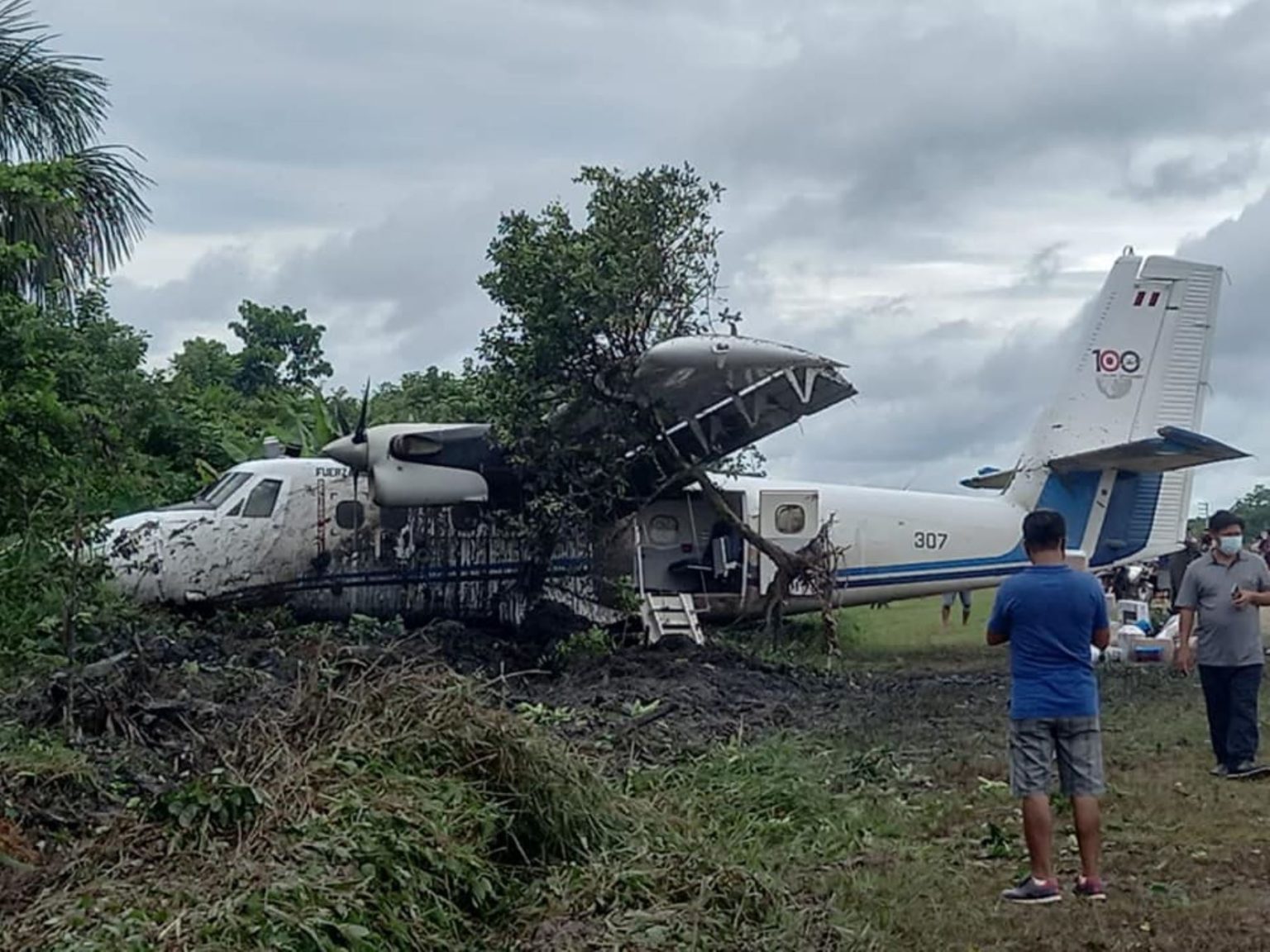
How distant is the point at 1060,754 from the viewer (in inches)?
242

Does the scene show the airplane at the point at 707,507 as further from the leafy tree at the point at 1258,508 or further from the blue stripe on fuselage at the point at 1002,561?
the leafy tree at the point at 1258,508

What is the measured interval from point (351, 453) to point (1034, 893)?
9.60 meters

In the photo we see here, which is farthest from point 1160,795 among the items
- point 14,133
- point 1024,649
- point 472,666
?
point 14,133

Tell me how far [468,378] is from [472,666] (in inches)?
131

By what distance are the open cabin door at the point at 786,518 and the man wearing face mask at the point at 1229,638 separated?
277 inches

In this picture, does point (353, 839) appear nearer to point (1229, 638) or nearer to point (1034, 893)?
point (1034, 893)

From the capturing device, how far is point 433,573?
1459cm

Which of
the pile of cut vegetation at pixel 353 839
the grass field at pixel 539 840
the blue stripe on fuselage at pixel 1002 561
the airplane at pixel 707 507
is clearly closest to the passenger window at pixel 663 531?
the airplane at pixel 707 507

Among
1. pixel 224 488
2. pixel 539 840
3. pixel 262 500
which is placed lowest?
pixel 539 840

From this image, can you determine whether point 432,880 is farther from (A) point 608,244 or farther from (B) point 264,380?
(B) point 264,380

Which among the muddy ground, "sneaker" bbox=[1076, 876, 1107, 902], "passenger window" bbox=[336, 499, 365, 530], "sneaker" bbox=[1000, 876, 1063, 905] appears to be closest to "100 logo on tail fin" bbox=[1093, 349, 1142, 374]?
the muddy ground

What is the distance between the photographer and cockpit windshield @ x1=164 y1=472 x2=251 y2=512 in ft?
47.2

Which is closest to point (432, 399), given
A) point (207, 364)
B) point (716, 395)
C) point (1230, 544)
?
point (207, 364)

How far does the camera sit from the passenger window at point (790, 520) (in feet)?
52.0
